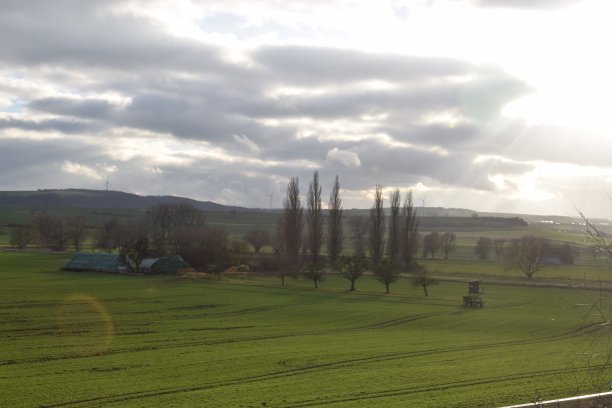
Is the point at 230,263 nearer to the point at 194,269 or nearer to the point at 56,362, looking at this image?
the point at 194,269

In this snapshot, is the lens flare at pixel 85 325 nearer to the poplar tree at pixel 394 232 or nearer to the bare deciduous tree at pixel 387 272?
the bare deciduous tree at pixel 387 272

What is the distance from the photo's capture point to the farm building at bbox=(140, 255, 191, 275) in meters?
102

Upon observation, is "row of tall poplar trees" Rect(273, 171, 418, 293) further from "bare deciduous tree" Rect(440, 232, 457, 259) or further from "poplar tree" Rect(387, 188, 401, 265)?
"bare deciduous tree" Rect(440, 232, 457, 259)

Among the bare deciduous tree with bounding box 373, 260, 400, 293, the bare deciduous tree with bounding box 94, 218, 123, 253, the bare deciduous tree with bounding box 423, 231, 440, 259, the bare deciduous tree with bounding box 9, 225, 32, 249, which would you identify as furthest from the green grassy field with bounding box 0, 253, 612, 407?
the bare deciduous tree with bounding box 423, 231, 440, 259

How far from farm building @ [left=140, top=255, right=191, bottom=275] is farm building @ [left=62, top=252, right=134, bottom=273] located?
8.19ft

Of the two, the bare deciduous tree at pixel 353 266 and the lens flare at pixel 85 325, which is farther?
the bare deciduous tree at pixel 353 266

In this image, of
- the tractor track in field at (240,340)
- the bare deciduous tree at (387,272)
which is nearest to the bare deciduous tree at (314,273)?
the bare deciduous tree at (387,272)

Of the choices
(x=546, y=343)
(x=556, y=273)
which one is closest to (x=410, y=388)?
(x=546, y=343)

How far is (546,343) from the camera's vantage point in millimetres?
43125

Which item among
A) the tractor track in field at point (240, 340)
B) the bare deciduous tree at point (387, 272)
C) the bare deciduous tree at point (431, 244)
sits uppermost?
the bare deciduous tree at point (431, 244)

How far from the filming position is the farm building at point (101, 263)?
333 ft

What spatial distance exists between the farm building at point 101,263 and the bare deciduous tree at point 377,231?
4214 centimetres

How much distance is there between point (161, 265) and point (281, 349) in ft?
229

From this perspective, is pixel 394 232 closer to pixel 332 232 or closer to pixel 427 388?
pixel 332 232
